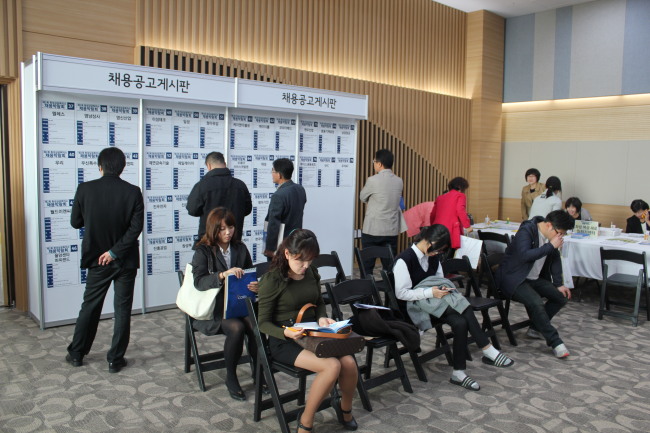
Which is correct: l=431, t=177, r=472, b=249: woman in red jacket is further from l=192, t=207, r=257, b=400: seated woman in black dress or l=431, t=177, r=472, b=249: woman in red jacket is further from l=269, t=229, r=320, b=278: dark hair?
l=269, t=229, r=320, b=278: dark hair

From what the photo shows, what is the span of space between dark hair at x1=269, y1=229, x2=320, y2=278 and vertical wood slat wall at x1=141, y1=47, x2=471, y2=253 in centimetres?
449

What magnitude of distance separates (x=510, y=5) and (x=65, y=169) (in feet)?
29.3

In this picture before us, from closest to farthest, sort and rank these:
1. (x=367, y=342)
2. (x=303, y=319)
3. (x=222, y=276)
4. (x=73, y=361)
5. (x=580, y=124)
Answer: (x=303, y=319) → (x=222, y=276) → (x=367, y=342) → (x=73, y=361) → (x=580, y=124)

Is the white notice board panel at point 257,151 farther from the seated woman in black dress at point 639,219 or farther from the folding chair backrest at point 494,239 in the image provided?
the seated woman in black dress at point 639,219

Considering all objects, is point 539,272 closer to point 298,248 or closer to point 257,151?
point 298,248

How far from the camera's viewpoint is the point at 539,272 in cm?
550

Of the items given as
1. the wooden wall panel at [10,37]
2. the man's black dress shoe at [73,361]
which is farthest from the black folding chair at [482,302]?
the wooden wall panel at [10,37]

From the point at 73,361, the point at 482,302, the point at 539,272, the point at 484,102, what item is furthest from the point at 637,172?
the point at 73,361

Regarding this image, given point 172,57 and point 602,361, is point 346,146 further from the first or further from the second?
point 602,361

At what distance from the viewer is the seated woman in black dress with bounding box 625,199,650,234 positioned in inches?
312

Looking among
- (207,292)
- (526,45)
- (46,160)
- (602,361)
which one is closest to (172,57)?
(46,160)

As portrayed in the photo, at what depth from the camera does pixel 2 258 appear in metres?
6.23

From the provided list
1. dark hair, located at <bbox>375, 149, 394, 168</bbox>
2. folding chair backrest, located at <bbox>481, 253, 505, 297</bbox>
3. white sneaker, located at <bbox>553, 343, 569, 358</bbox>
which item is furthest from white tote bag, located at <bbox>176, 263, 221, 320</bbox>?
dark hair, located at <bbox>375, 149, 394, 168</bbox>

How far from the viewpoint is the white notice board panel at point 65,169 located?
5.35m
